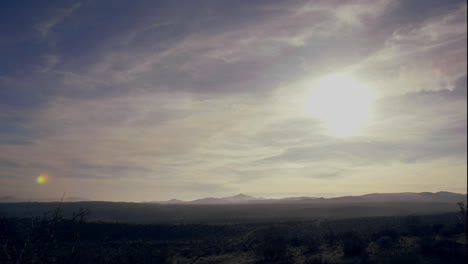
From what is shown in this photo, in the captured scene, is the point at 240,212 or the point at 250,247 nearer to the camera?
the point at 250,247

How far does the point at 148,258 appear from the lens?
20.7 metres

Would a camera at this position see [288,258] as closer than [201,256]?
Yes

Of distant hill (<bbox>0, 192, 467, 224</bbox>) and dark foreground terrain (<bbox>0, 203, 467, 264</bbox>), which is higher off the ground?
dark foreground terrain (<bbox>0, 203, 467, 264</bbox>)

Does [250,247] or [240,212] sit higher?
[250,247]

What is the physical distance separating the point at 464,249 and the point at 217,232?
32711 millimetres

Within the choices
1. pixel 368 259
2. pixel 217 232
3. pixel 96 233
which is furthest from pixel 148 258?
pixel 96 233

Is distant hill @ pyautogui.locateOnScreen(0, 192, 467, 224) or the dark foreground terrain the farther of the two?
distant hill @ pyautogui.locateOnScreen(0, 192, 467, 224)

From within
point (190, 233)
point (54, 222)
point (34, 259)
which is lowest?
point (190, 233)

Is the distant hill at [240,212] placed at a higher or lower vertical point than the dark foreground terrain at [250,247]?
lower

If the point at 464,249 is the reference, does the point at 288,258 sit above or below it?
below

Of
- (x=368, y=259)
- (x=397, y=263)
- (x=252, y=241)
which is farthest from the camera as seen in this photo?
(x=252, y=241)

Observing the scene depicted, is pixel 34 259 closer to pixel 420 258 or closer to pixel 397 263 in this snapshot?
pixel 397 263

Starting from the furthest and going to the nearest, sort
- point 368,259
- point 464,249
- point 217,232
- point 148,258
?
point 217,232 < point 148,258 < point 368,259 < point 464,249

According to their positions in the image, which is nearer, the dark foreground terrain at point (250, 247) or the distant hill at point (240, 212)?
the dark foreground terrain at point (250, 247)
